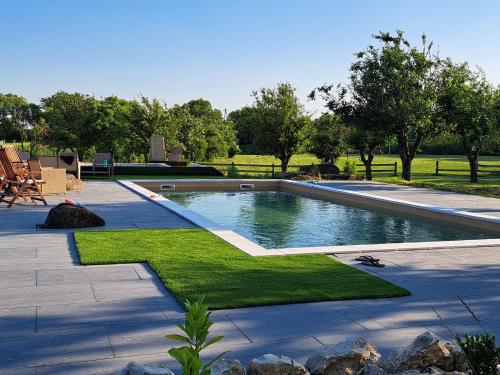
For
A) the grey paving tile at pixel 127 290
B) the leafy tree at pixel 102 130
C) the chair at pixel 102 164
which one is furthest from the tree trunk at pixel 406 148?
the leafy tree at pixel 102 130

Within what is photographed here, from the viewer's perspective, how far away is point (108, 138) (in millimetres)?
38344

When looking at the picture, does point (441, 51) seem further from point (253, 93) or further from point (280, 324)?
point (280, 324)

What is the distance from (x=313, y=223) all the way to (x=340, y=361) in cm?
840

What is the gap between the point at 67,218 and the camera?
27.9 feet

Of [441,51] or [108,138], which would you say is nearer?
[441,51]

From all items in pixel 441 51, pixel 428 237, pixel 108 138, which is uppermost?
pixel 441 51

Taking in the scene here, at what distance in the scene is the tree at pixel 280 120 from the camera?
88.0 ft

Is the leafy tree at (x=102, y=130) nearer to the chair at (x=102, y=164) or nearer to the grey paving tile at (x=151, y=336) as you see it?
the chair at (x=102, y=164)

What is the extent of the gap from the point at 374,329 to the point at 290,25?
1720 centimetres

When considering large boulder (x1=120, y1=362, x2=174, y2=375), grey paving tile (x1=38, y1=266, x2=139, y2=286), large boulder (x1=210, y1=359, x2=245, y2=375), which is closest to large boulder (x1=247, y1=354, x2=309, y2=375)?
large boulder (x1=210, y1=359, x2=245, y2=375)

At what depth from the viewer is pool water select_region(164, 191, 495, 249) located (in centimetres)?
948

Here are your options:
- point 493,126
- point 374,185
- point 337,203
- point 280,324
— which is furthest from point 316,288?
point 493,126

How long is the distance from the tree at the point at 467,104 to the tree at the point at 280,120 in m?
7.61

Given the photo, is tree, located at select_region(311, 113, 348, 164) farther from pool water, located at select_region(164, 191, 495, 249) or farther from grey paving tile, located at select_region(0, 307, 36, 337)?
grey paving tile, located at select_region(0, 307, 36, 337)
